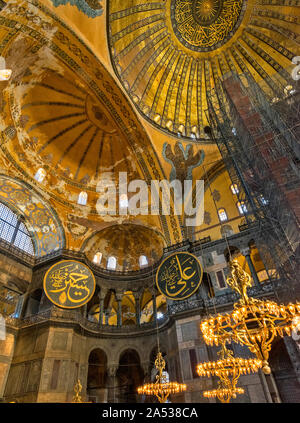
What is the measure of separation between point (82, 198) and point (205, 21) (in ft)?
36.9

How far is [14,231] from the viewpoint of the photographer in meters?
12.2

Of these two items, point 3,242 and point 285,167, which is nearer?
point 285,167

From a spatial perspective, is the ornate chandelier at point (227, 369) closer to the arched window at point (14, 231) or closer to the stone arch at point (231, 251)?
the stone arch at point (231, 251)

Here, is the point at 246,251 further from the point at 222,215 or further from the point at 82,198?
the point at 82,198

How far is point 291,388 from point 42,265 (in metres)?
11.2

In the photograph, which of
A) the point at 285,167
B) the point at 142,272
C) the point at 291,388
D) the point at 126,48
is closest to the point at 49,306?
the point at 142,272

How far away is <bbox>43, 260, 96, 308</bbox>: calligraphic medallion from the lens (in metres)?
9.97

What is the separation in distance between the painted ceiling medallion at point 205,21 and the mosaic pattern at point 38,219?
37.0ft

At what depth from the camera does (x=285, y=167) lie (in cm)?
732

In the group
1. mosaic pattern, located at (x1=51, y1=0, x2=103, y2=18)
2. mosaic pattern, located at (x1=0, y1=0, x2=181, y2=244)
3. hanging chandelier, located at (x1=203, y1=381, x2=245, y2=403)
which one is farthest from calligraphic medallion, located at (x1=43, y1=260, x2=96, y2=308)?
mosaic pattern, located at (x1=51, y1=0, x2=103, y2=18)

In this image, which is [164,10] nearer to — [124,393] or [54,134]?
[54,134]

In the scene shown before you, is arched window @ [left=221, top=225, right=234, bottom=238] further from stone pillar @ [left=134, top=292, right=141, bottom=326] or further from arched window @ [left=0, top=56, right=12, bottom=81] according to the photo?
arched window @ [left=0, top=56, right=12, bottom=81]
